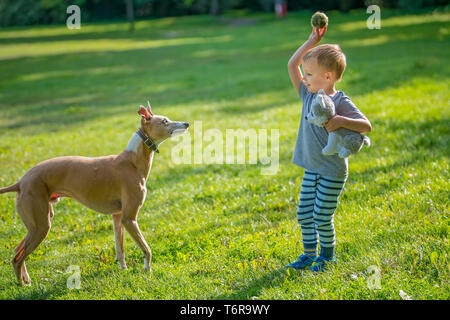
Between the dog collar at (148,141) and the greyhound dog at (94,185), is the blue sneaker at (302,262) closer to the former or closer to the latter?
the greyhound dog at (94,185)

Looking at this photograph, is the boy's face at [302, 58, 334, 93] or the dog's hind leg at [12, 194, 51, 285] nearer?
the boy's face at [302, 58, 334, 93]

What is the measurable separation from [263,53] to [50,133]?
58.1 ft

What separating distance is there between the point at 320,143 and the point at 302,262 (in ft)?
3.65

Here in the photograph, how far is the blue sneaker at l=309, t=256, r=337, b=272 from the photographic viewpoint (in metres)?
4.00

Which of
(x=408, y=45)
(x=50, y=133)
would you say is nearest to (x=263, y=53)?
(x=408, y=45)

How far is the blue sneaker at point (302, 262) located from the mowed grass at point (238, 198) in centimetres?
13

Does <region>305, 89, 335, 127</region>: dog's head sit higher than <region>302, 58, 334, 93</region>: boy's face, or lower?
lower
